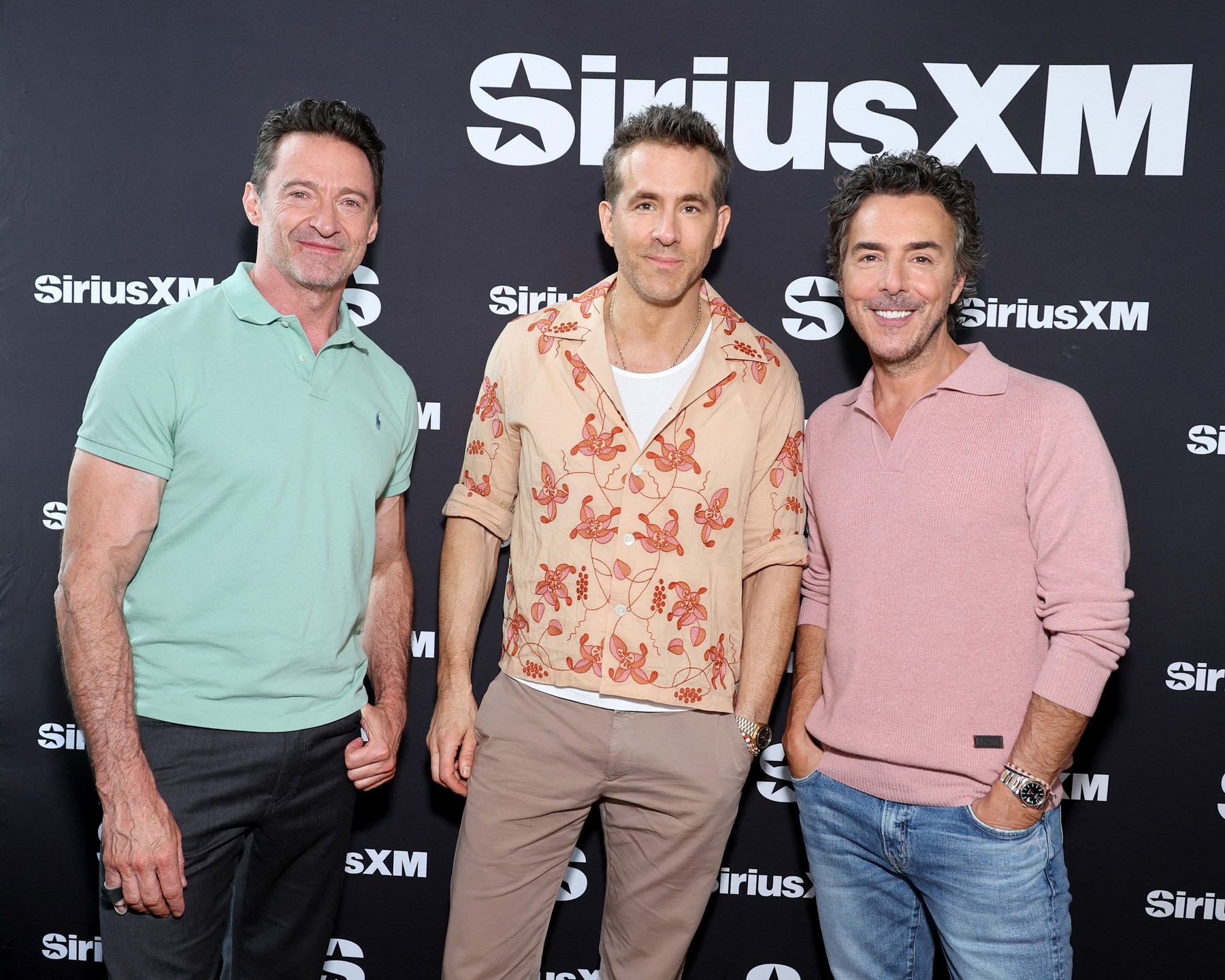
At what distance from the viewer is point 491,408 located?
2135mm

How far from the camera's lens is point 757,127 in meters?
2.41

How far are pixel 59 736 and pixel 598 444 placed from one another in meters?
1.76

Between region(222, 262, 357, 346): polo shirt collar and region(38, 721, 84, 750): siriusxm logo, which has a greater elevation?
region(222, 262, 357, 346): polo shirt collar

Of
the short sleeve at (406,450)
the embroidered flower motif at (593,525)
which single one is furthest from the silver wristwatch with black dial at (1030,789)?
the short sleeve at (406,450)

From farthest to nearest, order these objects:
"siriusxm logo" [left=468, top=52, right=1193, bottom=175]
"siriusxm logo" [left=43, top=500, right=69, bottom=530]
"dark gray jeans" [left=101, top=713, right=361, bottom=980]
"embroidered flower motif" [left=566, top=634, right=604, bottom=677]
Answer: "siriusxm logo" [left=43, top=500, right=69, bottom=530] < "siriusxm logo" [left=468, top=52, right=1193, bottom=175] < "embroidered flower motif" [left=566, top=634, right=604, bottom=677] < "dark gray jeans" [left=101, top=713, right=361, bottom=980]

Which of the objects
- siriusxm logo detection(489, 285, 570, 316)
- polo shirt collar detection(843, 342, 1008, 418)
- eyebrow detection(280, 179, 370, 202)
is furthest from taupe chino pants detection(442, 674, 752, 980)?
eyebrow detection(280, 179, 370, 202)

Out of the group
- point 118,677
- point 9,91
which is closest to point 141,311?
point 9,91

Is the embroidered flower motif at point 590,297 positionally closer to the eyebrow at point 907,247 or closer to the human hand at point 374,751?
the eyebrow at point 907,247

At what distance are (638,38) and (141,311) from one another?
1467 millimetres

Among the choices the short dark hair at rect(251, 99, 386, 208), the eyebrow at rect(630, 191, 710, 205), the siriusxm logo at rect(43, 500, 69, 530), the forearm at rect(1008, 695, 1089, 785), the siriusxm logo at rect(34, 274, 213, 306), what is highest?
the short dark hair at rect(251, 99, 386, 208)

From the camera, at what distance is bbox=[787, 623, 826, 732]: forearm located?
2023 mm

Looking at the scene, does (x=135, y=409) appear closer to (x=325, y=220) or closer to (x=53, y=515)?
(x=325, y=220)

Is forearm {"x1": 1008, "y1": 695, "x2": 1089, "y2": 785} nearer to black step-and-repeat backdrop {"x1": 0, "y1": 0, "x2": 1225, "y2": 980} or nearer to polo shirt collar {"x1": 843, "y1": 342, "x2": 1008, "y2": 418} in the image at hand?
polo shirt collar {"x1": 843, "y1": 342, "x2": 1008, "y2": 418}

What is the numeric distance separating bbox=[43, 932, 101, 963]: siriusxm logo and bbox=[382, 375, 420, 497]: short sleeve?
1.63 metres
